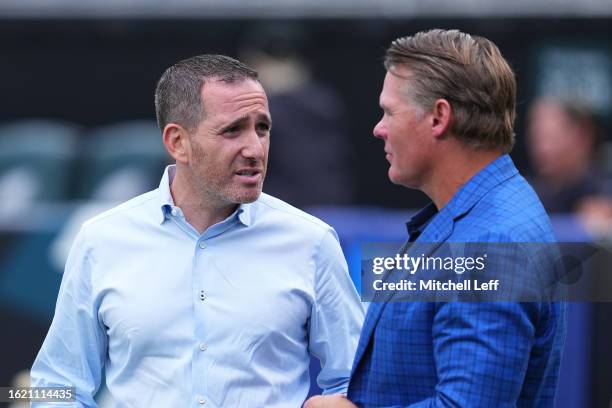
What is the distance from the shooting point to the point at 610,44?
10.5 metres

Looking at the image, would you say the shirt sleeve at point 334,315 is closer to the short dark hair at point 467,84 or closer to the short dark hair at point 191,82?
the short dark hair at point 191,82

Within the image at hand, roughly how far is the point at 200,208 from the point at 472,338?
97 cm

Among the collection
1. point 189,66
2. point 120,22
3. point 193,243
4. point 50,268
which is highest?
point 120,22

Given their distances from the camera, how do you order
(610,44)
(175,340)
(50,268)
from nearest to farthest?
(175,340), (50,268), (610,44)

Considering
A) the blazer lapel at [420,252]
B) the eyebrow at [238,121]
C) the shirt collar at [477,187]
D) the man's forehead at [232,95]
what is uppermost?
the man's forehead at [232,95]

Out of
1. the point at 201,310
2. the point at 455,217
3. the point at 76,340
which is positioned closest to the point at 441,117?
the point at 455,217

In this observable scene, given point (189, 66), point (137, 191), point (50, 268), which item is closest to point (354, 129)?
point (137, 191)

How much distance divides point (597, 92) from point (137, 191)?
3781mm

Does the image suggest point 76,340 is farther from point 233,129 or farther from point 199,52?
point 199,52

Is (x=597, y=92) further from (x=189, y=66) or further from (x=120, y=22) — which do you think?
(x=189, y=66)

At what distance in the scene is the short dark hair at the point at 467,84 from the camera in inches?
121

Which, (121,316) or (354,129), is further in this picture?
(354,129)

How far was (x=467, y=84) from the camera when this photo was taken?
10.1 ft

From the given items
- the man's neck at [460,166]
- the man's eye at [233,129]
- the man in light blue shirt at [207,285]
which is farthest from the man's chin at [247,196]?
the man's neck at [460,166]
